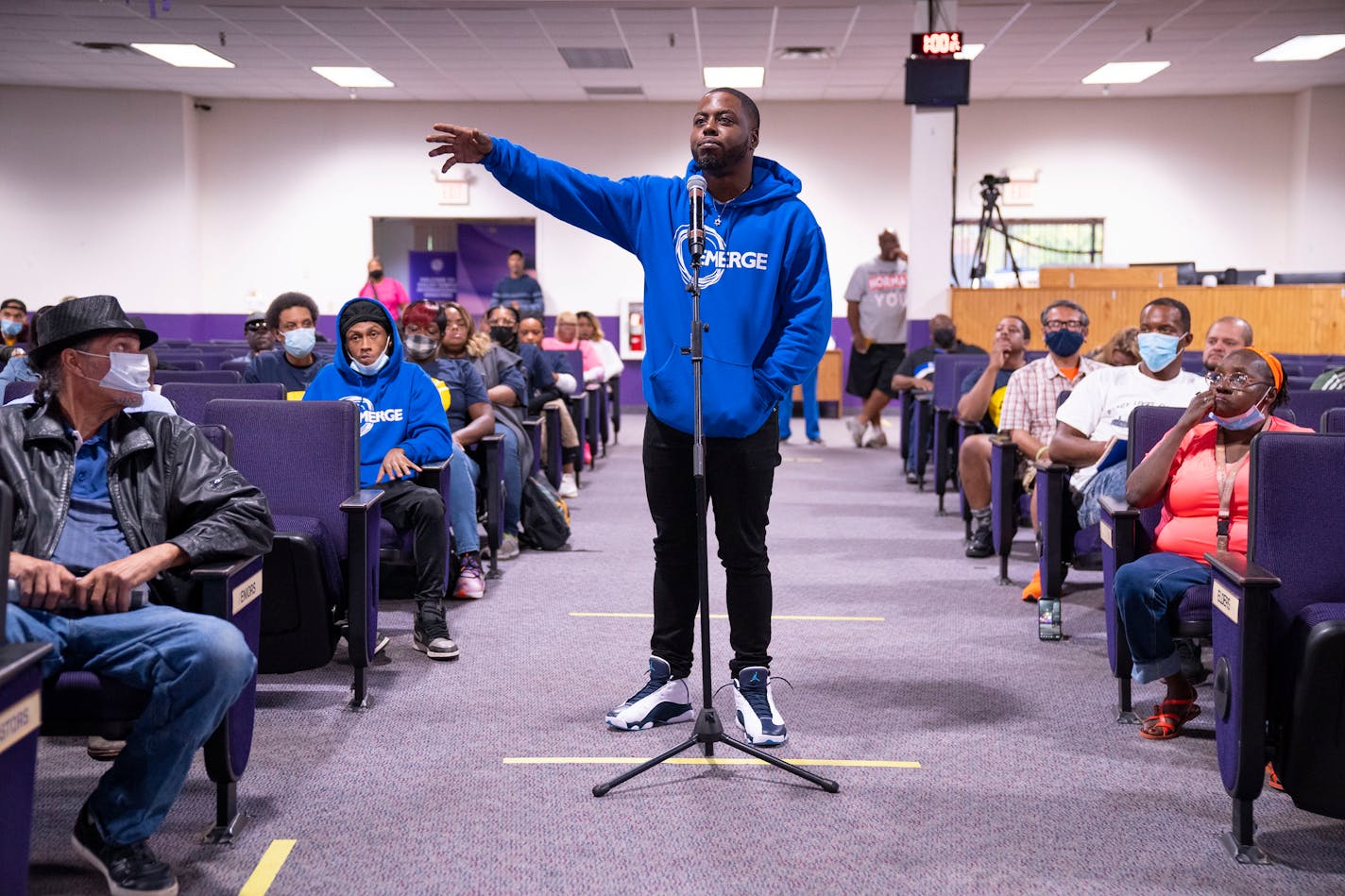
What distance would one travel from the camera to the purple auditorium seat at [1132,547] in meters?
3.06

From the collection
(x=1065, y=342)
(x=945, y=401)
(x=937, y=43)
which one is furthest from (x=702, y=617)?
(x=937, y=43)

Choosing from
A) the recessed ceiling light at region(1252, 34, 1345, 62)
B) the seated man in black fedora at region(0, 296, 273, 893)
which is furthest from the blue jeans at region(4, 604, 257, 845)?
the recessed ceiling light at region(1252, 34, 1345, 62)

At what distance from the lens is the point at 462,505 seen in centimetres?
475

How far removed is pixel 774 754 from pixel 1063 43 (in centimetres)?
976

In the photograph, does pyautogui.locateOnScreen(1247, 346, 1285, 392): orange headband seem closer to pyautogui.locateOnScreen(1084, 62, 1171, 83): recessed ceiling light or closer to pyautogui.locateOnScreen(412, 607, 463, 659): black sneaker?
pyautogui.locateOnScreen(412, 607, 463, 659): black sneaker

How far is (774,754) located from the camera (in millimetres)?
3131

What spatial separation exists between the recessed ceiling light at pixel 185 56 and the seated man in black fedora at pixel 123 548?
1008 centimetres

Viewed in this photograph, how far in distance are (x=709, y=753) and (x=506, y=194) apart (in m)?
12.2

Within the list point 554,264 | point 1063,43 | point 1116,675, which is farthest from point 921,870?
point 554,264

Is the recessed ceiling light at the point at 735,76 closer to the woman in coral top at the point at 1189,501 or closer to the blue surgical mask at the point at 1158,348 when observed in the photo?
Answer: the blue surgical mask at the point at 1158,348

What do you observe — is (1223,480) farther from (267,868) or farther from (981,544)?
(981,544)

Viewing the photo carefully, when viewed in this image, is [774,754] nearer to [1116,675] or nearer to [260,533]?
[1116,675]

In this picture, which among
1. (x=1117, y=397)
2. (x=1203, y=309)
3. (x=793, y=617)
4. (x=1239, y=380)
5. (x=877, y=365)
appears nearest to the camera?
(x=1239, y=380)

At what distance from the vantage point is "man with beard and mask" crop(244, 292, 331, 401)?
197 inches
